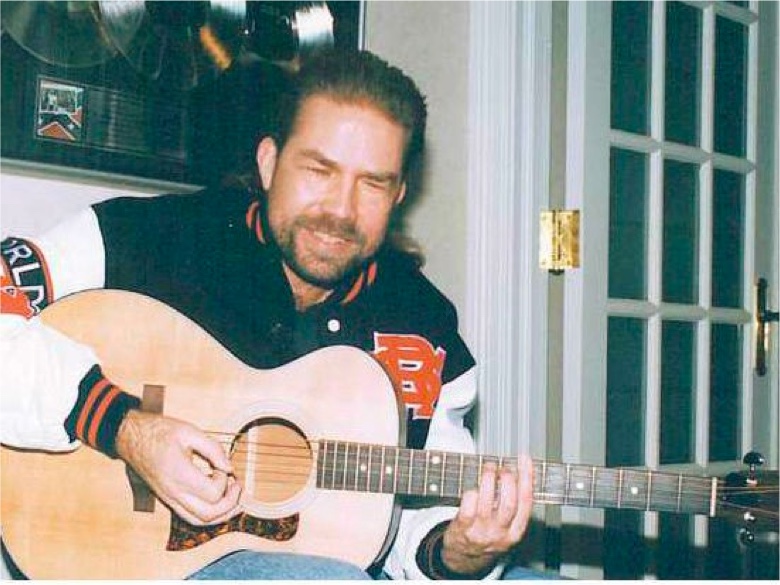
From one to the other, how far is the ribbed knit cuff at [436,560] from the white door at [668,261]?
0.23 metres

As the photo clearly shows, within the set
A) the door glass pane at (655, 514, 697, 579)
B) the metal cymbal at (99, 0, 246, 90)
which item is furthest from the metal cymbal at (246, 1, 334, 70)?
the door glass pane at (655, 514, 697, 579)

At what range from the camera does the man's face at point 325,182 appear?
1095 mm

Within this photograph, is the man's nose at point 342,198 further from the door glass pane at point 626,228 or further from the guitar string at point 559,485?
the door glass pane at point 626,228

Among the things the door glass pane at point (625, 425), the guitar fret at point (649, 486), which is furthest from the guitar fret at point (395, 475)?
the door glass pane at point (625, 425)

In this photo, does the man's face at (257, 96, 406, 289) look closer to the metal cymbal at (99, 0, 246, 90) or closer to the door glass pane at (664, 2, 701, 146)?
the metal cymbal at (99, 0, 246, 90)

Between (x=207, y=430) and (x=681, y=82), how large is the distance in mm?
1008

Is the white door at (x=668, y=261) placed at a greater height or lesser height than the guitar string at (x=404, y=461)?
greater

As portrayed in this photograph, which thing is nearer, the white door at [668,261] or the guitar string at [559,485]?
the guitar string at [559,485]

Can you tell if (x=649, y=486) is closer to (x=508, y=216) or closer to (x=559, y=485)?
(x=559, y=485)

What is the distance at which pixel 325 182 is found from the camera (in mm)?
1093

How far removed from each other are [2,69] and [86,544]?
1.80 feet

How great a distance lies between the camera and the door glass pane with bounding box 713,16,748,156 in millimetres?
1529

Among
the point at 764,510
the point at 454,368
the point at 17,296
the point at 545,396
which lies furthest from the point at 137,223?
the point at 764,510

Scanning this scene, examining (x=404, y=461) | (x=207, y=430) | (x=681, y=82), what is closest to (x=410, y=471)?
(x=404, y=461)
